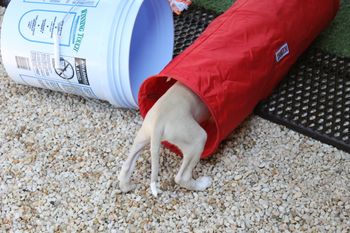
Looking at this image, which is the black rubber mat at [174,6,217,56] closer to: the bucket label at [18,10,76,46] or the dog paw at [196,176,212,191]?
the bucket label at [18,10,76,46]

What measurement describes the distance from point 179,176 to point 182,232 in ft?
0.46

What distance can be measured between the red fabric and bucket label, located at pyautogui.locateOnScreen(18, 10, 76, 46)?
0.31 metres

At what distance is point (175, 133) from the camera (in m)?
1.22

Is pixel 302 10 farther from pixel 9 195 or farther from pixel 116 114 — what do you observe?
pixel 9 195

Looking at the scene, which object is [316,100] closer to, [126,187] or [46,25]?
[126,187]

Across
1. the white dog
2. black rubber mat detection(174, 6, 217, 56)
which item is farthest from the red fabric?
black rubber mat detection(174, 6, 217, 56)

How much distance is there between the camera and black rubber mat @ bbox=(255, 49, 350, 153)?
1.45m

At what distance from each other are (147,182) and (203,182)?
6.1 inches

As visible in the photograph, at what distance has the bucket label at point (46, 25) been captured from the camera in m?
1.45

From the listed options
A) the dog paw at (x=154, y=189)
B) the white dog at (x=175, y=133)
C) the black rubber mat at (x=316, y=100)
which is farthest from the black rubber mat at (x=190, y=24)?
the dog paw at (x=154, y=189)

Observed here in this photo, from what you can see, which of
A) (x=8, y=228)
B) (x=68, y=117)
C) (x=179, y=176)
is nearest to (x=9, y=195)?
(x=8, y=228)

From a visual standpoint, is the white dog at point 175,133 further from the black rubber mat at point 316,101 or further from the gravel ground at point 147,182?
the black rubber mat at point 316,101

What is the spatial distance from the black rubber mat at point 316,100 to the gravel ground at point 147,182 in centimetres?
4

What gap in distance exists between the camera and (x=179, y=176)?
1262 mm
